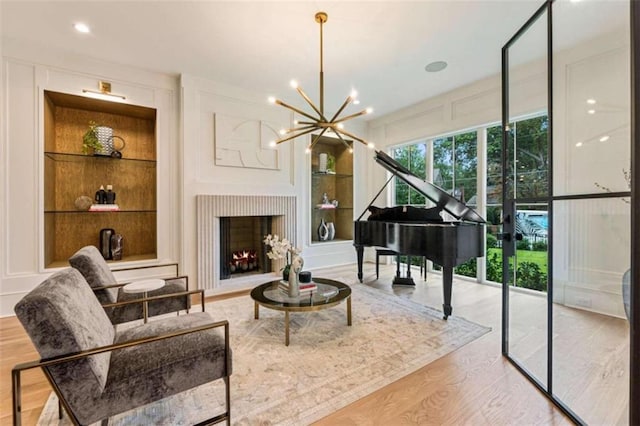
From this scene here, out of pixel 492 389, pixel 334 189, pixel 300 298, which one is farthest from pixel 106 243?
pixel 492 389

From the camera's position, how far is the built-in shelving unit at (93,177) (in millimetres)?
3494

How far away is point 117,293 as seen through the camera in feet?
7.97

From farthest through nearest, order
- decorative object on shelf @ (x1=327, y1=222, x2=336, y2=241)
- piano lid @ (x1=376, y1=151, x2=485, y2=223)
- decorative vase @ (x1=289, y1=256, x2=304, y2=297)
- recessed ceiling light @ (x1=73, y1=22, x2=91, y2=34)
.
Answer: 1. decorative object on shelf @ (x1=327, y1=222, x2=336, y2=241)
2. piano lid @ (x1=376, y1=151, x2=485, y2=223)
3. recessed ceiling light @ (x1=73, y1=22, x2=91, y2=34)
4. decorative vase @ (x1=289, y1=256, x2=304, y2=297)

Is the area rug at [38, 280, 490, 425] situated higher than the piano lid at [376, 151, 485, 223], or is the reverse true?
the piano lid at [376, 151, 485, 223]

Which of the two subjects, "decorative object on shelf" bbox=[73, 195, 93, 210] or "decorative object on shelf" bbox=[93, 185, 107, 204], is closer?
"decorative object on shelf" bbox=[73, 195, 93, 210]

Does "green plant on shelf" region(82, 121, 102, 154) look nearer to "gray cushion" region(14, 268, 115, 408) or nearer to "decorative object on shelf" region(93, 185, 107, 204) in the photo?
"decorative object on shelf" region(93, 185, 107, 204)

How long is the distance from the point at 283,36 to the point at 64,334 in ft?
10.1

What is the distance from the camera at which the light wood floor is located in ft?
5.08

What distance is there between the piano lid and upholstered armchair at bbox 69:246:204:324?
2.55 meters

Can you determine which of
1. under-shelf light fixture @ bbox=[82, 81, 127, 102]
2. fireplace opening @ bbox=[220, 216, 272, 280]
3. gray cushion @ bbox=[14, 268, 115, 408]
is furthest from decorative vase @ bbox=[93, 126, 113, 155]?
gray cushion @ bbox=[14, 268, 115, 408]

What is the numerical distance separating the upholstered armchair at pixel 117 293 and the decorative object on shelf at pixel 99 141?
1.98 m

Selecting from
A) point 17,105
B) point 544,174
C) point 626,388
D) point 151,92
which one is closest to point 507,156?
point 544,174

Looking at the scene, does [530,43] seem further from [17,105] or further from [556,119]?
[17,105]

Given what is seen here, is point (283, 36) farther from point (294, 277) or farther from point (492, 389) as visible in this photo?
point (492, 389)
